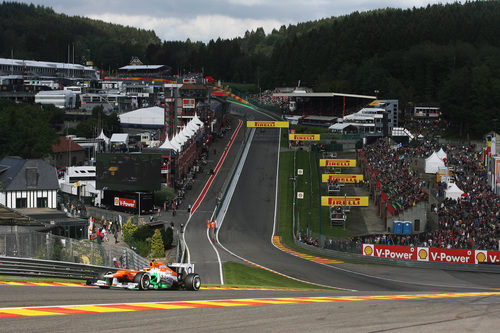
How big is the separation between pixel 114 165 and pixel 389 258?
1206 inches

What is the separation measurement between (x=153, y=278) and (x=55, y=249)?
19.2ft

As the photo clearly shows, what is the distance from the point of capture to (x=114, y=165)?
6806cm

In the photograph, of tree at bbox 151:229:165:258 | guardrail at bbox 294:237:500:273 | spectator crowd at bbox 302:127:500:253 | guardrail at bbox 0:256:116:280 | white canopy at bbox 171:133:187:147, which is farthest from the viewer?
white canopy at bbox 171:133:187:147

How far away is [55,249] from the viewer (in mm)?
26250

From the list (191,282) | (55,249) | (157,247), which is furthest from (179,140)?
(191,282)

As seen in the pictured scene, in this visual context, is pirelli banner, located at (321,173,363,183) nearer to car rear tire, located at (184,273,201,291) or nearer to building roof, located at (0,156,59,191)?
building roof, located at (0,156,59,191)

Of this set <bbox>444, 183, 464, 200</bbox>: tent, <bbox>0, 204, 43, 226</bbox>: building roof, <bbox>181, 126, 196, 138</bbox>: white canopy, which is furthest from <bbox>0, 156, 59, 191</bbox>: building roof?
<bbox>444, 183, 464, 200</bbox>: tent

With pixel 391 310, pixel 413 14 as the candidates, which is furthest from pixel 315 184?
pixel 413 14

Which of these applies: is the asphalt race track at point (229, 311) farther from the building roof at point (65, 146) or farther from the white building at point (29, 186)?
the building roof at point (65, 146)

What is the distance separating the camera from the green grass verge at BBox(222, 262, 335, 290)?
120 ft

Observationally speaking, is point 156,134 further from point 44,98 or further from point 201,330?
point 201,330

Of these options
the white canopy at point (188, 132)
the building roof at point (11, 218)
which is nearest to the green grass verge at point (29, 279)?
the building roof at point (11, 218)

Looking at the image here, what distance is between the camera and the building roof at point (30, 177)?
5937cm

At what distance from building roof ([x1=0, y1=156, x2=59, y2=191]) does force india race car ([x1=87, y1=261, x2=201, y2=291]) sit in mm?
39635
